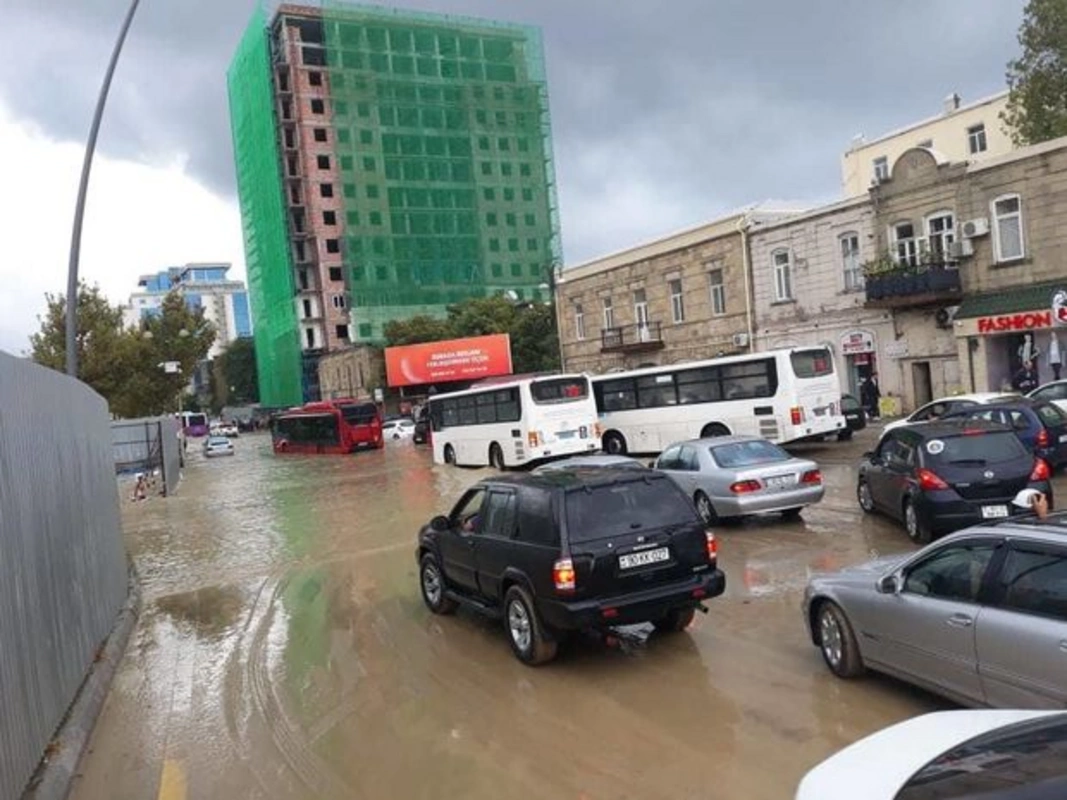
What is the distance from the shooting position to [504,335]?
66.2 metres

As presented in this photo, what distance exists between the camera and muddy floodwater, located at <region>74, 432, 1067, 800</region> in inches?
226

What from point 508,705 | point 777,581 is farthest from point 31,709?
point 777,581

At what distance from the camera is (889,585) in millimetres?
6398

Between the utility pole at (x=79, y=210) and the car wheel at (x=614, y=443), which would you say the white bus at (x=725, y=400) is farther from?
the utility pole at (x=79, y=210)

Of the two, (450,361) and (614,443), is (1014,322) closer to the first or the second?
(614,443)

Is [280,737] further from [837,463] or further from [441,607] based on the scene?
[837,463]

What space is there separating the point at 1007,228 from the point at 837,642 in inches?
1001

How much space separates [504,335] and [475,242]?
26.3 m

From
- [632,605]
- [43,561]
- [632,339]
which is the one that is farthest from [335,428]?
[632,605]

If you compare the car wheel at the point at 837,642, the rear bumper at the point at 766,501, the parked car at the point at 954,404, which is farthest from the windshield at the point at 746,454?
the car wheel at the point at 837,642

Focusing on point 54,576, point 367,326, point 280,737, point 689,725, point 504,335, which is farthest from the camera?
point 367,326

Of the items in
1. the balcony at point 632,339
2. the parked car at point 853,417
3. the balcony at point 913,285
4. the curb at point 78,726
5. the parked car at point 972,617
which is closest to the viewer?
the parked car at point 972,617

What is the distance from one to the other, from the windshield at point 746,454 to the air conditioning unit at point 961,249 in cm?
1792

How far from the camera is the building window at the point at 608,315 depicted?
45188 mm
